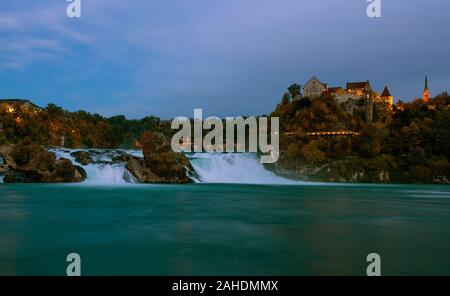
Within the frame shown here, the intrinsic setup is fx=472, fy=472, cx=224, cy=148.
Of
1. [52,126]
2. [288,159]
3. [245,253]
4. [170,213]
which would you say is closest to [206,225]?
[170,213]

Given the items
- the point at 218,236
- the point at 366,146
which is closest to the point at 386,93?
the point at 366,146

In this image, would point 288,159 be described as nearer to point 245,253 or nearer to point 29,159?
point 29,159

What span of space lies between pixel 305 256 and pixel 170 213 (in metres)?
11.4

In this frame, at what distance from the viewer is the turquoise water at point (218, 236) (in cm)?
1217

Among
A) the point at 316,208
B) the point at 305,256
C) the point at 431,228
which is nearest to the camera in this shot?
the point at 305,256

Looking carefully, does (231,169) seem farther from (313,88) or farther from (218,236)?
(218,236)

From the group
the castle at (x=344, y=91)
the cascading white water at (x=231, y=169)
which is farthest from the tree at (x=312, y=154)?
the castle at (x=344, y=91)

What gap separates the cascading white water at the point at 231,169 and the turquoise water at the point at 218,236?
2295 centimetres

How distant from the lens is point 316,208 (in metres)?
26.4

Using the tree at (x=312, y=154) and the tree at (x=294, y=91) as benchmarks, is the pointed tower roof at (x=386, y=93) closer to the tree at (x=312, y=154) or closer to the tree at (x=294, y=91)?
the tree at (x=294, y=91)

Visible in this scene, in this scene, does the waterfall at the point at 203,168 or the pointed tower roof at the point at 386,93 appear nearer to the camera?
the waterfall at the point at 203,168

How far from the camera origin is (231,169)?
55.9 m

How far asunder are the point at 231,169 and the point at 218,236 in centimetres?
3888
